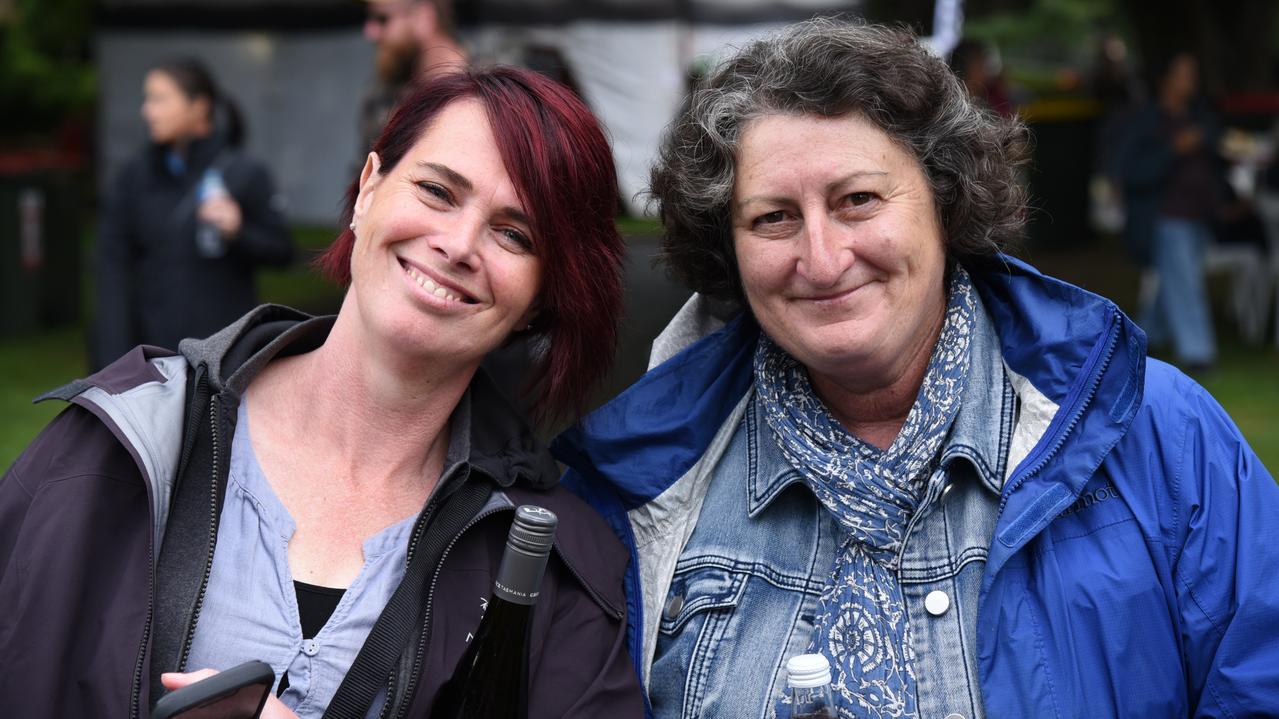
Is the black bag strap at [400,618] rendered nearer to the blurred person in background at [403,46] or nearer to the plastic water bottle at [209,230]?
the blurred person in background at [403,46]

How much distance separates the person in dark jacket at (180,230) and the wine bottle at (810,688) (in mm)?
5025

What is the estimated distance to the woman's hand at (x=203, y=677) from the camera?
2.04 m

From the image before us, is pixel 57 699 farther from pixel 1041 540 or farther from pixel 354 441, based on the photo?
pixel 1041 540

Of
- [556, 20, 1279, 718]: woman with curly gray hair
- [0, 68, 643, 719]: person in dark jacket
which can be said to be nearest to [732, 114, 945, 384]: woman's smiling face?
[556, 20, 1279, 718]: woman with curly gray hair

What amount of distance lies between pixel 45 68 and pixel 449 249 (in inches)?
961

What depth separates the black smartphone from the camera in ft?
5.98

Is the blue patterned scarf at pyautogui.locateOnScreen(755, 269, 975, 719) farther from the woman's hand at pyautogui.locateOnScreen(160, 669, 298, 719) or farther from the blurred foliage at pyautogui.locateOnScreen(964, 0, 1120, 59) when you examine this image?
the blurred foliage at pyautogui.locateOnScreen(964, 0, 1120, 59)

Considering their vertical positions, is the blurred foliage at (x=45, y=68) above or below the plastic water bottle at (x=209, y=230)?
above

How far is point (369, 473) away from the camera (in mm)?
2525

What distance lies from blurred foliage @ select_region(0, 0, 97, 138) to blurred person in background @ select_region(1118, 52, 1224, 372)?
1614cm

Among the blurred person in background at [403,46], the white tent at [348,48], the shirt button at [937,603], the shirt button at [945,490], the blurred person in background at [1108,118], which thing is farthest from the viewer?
the blurred person in background at [1108,118]

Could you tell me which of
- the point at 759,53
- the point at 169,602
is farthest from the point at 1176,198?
the point at 169,602

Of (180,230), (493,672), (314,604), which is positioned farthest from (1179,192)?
(314,604)

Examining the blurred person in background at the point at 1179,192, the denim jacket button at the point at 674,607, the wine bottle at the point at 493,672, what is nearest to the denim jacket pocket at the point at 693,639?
the denim jacket button at the point at 674,607
